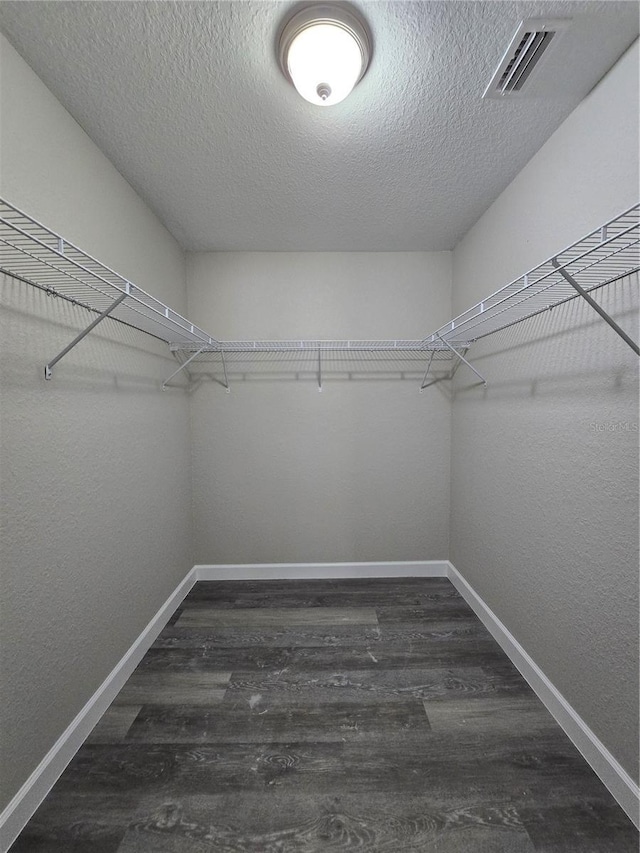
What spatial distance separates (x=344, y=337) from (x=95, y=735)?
90.7 inches

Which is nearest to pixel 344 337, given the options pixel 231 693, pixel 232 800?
pixel 231 693

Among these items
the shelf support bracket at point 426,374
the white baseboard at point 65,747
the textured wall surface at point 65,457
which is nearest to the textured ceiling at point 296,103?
the textured wall surface at point 65,457

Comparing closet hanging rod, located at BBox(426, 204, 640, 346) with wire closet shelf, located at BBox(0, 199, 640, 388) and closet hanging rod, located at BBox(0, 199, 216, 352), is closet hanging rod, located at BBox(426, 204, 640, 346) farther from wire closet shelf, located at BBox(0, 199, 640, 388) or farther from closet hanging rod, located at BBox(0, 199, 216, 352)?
closet hanging rod, located at BBox(0, 199, 216, 352)

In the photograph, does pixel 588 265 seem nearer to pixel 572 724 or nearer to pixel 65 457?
pixel 572 724

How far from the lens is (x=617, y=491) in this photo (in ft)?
3.56

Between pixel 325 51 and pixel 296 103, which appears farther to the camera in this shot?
pixel 296 103

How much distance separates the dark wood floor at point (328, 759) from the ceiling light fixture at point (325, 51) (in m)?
2.20

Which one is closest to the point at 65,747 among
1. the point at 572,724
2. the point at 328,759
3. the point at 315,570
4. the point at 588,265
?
the point at 328,759

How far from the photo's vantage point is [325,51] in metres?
0.96

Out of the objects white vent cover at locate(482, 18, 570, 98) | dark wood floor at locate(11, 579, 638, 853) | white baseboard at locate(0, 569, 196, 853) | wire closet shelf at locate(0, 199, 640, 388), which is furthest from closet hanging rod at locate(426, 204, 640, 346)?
white baseboard at locate(0, 569, 196, 853)

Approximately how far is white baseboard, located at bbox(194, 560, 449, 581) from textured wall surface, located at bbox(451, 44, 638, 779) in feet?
1.87

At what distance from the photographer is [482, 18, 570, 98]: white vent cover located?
0.94 m

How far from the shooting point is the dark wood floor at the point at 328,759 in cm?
100

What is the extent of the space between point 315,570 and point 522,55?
264 centimetres
